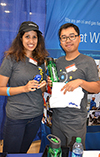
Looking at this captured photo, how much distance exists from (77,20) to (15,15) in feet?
3.07

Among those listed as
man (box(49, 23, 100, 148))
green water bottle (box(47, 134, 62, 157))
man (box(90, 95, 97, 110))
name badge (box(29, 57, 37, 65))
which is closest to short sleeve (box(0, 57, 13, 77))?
name badge (box(29, 57, 37, 65))

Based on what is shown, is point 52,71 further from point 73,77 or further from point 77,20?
point 77,20

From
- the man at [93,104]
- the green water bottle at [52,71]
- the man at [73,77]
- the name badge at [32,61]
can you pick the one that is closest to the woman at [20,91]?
the name badge at [32,61]

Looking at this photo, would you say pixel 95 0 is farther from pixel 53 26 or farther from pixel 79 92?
pixel 79 92

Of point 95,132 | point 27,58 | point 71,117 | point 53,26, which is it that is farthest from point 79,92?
point 95,132

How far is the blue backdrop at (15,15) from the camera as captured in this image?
6.27ft

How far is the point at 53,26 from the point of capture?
1979 millimetres

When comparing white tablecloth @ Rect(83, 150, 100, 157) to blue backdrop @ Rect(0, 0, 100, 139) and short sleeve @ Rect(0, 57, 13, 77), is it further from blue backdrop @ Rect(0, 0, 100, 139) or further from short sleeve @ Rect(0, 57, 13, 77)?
blue backdrop @ Rect(0, 0, 100, 139)

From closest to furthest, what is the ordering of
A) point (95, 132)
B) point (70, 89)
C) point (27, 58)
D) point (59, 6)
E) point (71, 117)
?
point (70, 89)
point (71, 117)
point (27, 58)
point (59, 6)
point (95, 132)

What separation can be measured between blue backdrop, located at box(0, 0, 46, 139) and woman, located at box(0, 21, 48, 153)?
72 cm

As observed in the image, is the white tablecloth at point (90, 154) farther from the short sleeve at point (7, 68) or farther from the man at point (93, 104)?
the man at point (93, 104)

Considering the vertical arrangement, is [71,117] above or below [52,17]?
below

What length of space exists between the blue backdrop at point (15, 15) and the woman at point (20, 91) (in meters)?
0.72

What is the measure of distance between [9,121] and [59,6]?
67.3 inches
